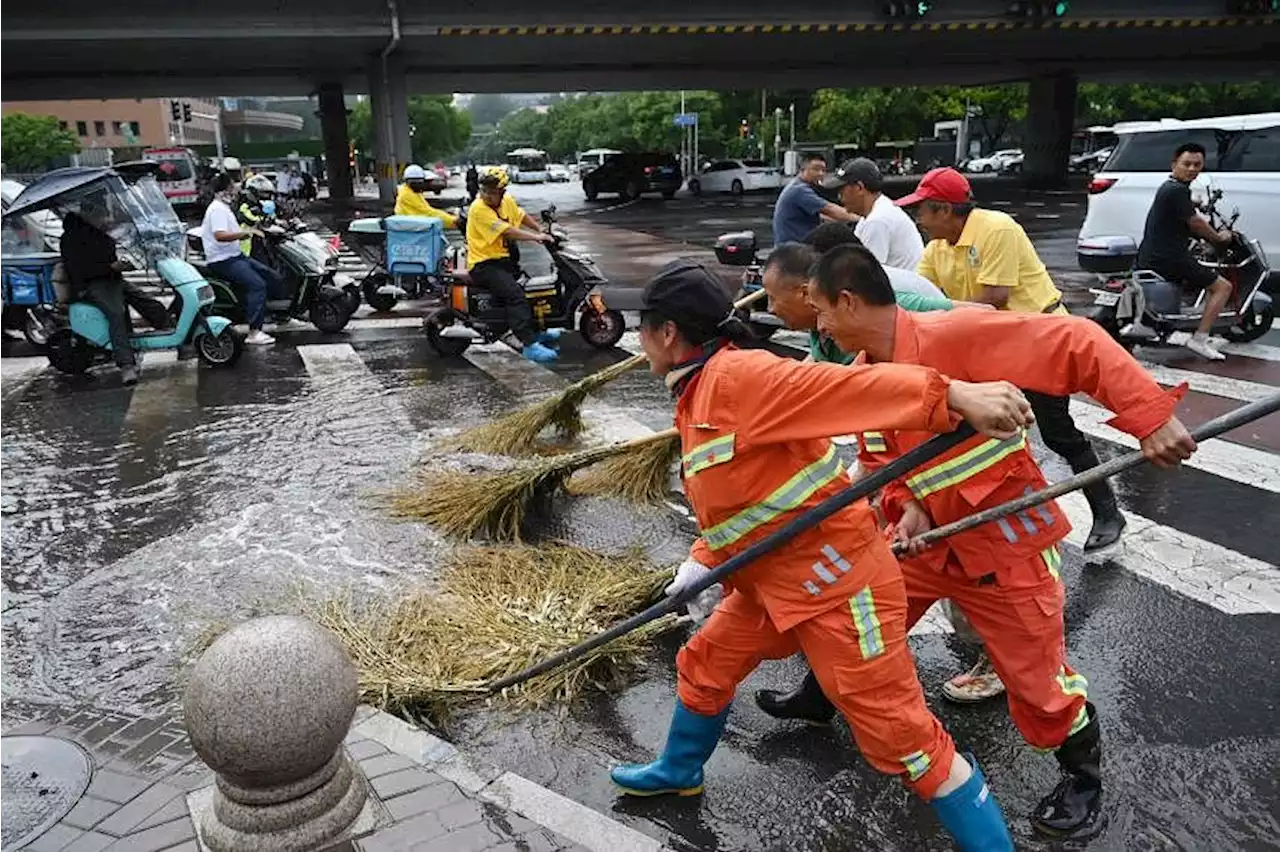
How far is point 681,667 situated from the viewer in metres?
2.98

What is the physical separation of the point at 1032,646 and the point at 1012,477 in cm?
46

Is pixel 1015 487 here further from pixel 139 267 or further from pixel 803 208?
pixel 139 267

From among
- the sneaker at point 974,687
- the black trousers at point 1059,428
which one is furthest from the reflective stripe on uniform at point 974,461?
the black trousers at point 1059,428

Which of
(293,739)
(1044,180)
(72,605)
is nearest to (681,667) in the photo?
(293,739)

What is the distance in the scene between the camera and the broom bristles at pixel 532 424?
655 cm

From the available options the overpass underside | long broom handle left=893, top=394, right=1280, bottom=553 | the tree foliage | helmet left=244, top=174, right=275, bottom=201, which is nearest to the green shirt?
long broom handle left=893, top=394, right=1280, bottom=553

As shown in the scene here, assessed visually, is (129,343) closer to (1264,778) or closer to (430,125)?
(1264,778)

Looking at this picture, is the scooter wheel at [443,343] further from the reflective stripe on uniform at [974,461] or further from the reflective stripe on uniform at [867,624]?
the reflective stripe on uniform at [867,624]

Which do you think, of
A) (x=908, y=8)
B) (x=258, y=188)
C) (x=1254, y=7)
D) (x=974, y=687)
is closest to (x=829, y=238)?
(x=974, y=687)

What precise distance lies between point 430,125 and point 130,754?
3684 inches

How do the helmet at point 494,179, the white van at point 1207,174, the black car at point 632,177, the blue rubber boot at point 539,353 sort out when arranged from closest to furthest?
the helmet at point 494,179, the blue rubber boot at point 539,353, the white van at point 1207,174, the black car at point 632,177

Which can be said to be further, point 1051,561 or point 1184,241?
point 1184,241

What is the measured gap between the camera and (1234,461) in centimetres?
627

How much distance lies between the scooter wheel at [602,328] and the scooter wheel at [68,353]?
4.47 m
